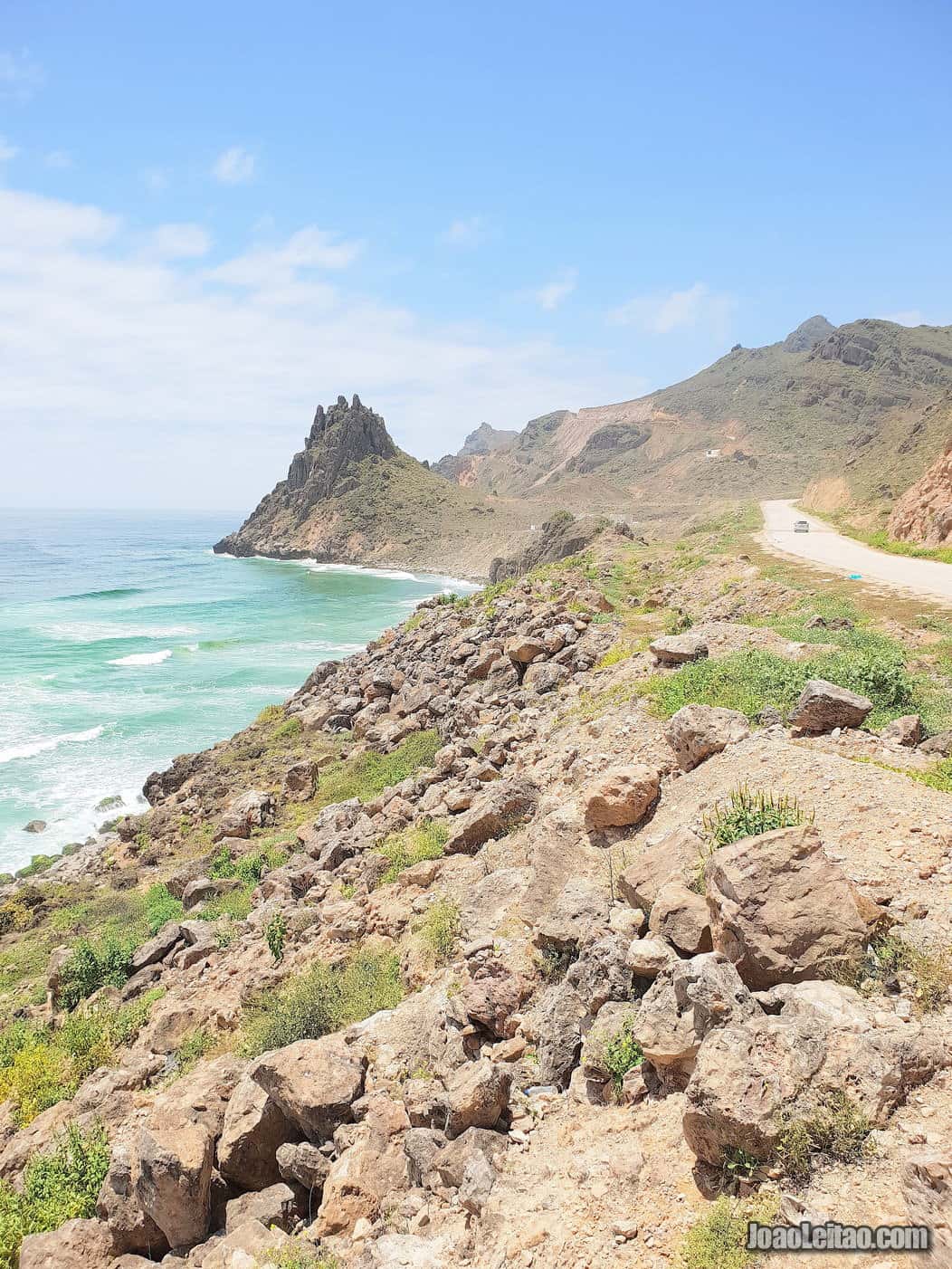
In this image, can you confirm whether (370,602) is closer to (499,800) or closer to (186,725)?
(186,725)

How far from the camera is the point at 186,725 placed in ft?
94.1

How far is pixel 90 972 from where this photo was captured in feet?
33.7

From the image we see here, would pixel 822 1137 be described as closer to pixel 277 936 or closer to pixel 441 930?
pixel 441 930

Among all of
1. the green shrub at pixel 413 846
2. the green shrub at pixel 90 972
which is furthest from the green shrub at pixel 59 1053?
the green shrub at pixel 413 846

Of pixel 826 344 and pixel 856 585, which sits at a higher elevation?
pixel 826 344

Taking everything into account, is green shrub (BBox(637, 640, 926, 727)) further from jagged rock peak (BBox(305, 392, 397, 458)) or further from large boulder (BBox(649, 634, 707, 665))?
jagged rock peak (BBox(305, 392, 397, 458))

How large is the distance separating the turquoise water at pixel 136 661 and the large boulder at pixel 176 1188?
16526 mm

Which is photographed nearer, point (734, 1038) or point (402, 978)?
point (734, 1038)

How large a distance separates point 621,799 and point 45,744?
2697 centimetres

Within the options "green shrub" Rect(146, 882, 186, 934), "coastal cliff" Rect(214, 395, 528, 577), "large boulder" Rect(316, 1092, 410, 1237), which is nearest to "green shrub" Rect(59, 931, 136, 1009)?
"green shrub" Rect(146, 882, 186, 934)

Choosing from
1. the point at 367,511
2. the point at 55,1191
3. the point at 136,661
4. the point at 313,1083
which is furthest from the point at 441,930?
the point at 367,511

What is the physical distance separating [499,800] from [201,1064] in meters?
4.43

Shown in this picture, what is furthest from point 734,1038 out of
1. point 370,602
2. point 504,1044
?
point 370,602

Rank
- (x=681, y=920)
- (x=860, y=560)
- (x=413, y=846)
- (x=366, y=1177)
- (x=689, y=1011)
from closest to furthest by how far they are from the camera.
Result: 1. (x=689, y=1011)
2. (x=366, y=1177)
3. (x=681, y=920)
4. (x=413, y=846)
5. (x=860, y=560)
